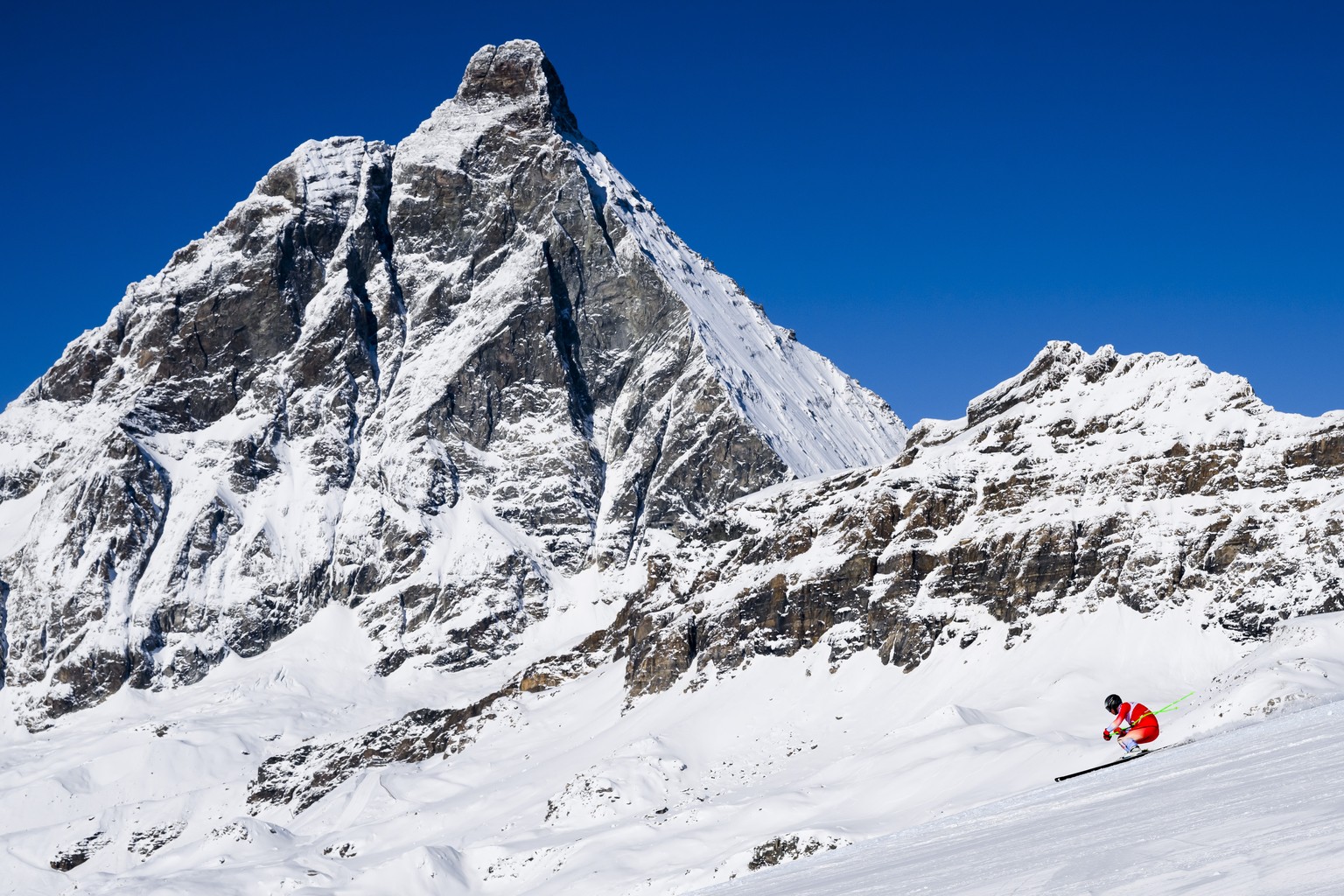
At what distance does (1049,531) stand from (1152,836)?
11270cm

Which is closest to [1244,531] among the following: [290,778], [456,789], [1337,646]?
[1337,646]

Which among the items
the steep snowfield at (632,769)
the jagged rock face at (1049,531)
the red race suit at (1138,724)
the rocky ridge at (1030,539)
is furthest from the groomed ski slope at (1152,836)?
the rocky ridge at (1030,539)

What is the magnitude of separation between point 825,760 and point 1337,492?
42.9 m

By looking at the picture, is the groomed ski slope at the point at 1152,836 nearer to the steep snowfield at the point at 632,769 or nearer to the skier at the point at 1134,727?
the skier at the point at 1134,727

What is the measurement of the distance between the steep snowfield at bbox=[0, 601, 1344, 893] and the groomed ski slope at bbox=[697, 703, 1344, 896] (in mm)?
32140

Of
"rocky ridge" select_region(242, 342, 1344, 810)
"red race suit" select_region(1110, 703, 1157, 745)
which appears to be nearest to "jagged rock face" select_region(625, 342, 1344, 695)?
"rocky ridge" select_region(242, 342, 1344, 810)

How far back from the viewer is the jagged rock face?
11762cm

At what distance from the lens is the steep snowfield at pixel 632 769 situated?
310ft

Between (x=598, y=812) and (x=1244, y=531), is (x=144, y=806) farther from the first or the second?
(x=1244, y=531)

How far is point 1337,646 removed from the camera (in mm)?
97375

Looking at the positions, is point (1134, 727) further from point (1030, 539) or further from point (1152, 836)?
point (1030, 539)

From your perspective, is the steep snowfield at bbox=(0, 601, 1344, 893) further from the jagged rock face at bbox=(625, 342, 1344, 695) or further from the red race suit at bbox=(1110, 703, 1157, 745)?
the red race suit at bbox=(1110, 703, 1157, 745)

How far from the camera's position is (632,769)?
125188mm

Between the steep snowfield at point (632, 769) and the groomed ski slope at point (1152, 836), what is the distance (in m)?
32.1
